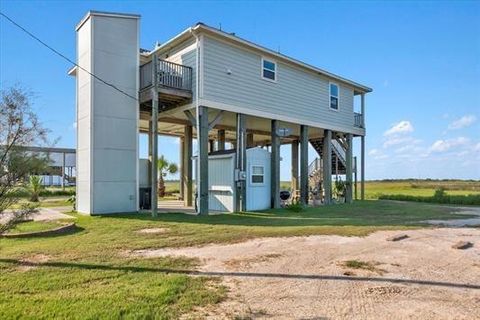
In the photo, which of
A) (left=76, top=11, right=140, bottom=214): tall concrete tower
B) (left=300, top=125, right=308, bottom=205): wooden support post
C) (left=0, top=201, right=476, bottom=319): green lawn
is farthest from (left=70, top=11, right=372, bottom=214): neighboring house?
(left=0, top=201, right=476, bottom=319): green lawn

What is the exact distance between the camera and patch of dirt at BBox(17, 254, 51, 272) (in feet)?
16.5

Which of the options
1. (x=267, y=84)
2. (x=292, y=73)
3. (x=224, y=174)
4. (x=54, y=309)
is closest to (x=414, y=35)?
(x=292, y=73)

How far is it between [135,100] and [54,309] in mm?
9866

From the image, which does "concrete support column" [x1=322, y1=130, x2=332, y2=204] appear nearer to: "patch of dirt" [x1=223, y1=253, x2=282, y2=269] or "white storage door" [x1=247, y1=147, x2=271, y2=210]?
"white storage door" [x1=247, y1=147, x2=271, y2=210]

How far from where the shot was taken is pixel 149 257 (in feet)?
18.6

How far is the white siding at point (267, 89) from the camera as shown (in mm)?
12656

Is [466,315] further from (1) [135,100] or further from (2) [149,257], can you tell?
(1) [135,100]

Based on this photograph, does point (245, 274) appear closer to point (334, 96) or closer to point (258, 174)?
point (258, 174)

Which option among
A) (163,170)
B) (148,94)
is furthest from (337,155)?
(148,94)

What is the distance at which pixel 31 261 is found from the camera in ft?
17.7

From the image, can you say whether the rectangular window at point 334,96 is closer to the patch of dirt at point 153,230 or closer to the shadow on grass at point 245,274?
the patch of dirt at point 153,230

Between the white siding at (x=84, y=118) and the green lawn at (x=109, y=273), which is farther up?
the white siding at (x=84, y=118)

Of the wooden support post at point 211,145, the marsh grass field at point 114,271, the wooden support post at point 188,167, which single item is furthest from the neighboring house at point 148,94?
the wooden support post at point 211,145

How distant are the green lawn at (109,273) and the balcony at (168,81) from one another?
15.9ft
